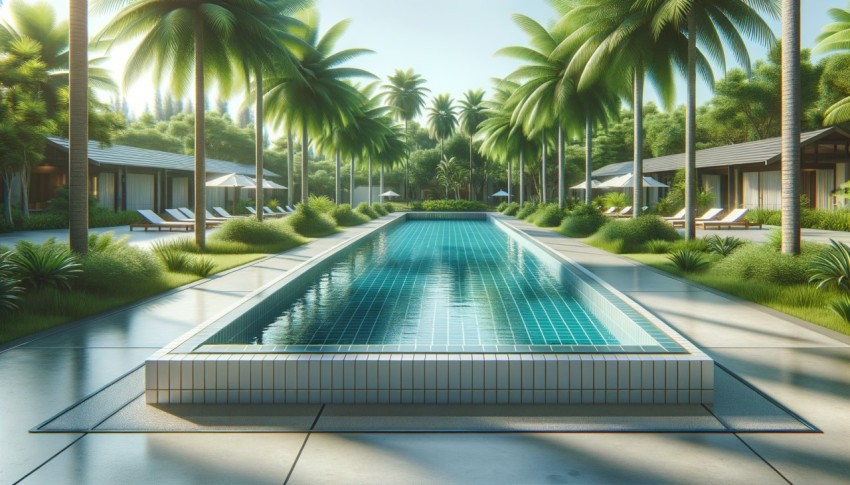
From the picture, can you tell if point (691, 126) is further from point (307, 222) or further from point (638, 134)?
point (307, 222)

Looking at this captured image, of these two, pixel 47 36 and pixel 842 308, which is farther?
pixel 47 36

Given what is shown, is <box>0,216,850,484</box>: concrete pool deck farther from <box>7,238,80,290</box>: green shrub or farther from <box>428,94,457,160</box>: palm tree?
<box>428,94,457,160</box>: palm tree

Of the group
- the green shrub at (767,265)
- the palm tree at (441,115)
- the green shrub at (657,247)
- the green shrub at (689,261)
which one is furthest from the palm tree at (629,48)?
the palm tree at (441,115)

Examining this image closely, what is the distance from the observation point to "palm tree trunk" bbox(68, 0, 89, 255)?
33.5 ft

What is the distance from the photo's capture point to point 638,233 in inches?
680

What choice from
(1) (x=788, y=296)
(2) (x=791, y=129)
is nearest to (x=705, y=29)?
(2) (x=791, y=129)

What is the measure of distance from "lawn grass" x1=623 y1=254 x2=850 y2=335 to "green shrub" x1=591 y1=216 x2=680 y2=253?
213 inches

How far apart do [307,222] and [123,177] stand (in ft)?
50.9

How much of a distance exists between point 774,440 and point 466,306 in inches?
248

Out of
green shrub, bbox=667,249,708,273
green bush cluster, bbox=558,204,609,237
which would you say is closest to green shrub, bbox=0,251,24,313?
green shrub, bbox=667,249,708,273

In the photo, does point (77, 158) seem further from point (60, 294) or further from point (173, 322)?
point (173, 322)

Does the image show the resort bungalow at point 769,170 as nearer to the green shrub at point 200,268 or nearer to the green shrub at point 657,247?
the green shrub at point 657,247

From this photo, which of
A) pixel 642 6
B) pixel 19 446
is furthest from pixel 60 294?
pixel 642 6

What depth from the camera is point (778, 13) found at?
15195mm
